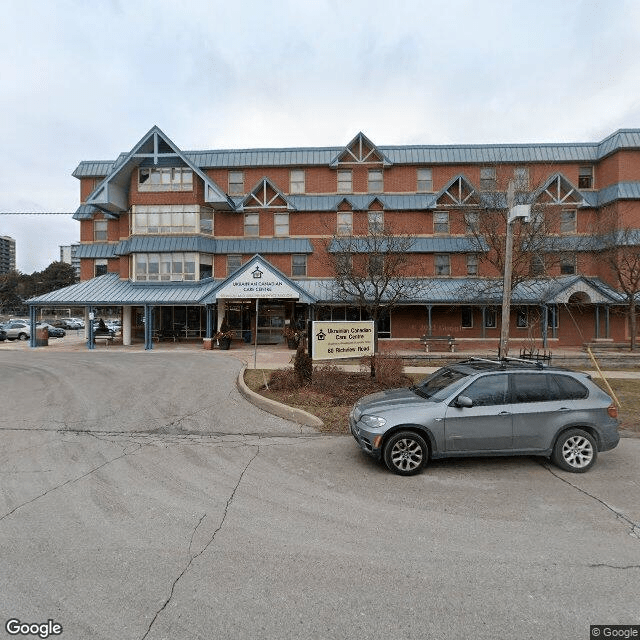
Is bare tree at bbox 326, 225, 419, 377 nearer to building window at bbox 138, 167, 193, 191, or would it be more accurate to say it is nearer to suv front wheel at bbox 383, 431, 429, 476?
suv front wheel at bbox 383, 431, 429, 476

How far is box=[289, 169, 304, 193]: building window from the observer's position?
98.2 ft

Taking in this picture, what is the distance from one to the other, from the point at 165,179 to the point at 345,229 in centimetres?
1288

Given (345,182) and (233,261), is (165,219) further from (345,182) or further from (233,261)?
A: (345,182)

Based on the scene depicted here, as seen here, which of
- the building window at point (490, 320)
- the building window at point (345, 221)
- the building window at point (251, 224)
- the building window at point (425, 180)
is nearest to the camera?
the building window at point (490, 320)

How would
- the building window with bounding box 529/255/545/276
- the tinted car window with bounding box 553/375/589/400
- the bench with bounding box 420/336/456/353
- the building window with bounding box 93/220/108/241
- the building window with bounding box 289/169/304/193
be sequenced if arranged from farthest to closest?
1. the building window with bounding box 93/220/108/241
2. the building window with bounding box 289/169/304/193
3. the bench with bounding box 420/336/456/353
4. the building window with bounding box 529/255/545/276
5. the tinted car window with bounding box 553/375/589/400

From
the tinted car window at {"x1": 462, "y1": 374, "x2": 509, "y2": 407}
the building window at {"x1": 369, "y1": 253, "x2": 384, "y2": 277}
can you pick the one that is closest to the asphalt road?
the tinted car window at {"x1": 462, "y1": 374, "x2": 509, "y2": 407}

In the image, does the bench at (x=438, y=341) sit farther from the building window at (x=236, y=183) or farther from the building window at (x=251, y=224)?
the building window at (x=236, y=183)

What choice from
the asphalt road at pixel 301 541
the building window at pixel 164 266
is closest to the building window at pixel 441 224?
the building window at pixel 164 266

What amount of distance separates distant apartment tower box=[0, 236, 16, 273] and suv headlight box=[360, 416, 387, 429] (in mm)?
171065

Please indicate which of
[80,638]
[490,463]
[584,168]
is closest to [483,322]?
[584,168]

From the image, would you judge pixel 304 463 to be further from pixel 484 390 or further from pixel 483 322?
pixel 483 322

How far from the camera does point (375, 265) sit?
19.3 metres

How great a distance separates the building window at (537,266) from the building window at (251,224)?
1799cm

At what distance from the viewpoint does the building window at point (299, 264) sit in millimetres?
28703
